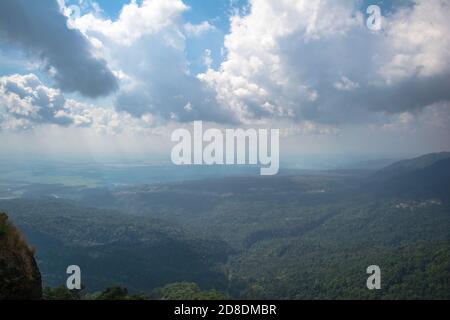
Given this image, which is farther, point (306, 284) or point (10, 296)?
point (306, 284)

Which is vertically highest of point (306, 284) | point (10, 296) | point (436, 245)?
point (10, 296)

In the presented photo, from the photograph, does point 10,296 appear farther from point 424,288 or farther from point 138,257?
point 138,257
